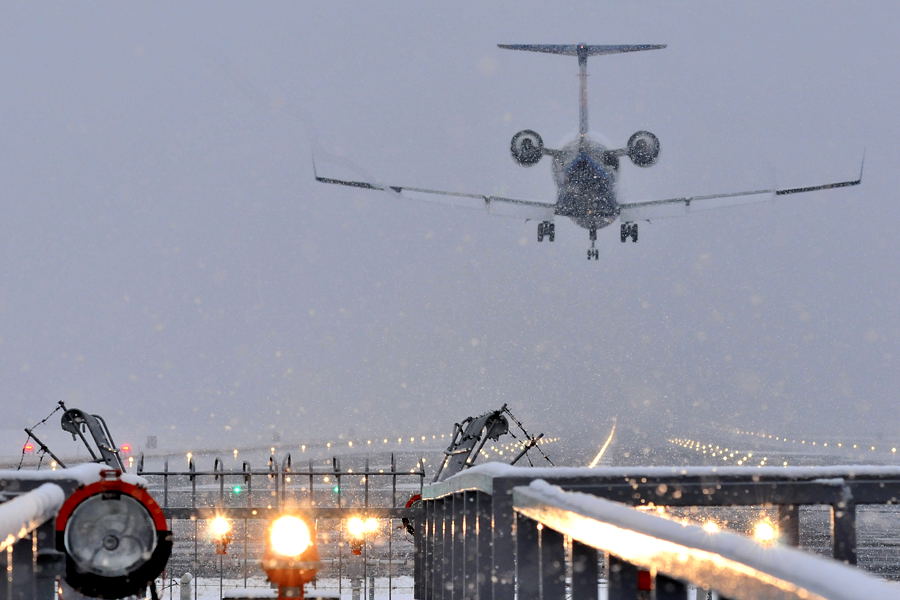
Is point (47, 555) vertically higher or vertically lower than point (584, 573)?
lower

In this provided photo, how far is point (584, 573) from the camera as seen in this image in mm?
4676

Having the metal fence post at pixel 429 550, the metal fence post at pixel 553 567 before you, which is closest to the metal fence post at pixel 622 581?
the metal fence post at pixel 553 567

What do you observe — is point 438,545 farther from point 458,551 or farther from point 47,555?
point 47,555

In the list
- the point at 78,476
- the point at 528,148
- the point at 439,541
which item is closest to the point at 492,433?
the point at 439,541

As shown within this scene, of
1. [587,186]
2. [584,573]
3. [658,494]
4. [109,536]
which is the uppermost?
[587,186]

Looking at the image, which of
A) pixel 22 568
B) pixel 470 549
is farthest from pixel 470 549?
pixel 22 568

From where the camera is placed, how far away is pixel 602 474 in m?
7.03

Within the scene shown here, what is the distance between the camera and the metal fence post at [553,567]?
17.9ft

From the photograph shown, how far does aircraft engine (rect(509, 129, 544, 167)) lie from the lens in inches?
2717

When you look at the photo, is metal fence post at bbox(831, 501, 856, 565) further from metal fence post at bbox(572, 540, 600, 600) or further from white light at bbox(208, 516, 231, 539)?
white light at bbox(208, 516, 231, 539)

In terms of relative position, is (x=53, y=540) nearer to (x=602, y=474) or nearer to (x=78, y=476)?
(x=78, y=476)

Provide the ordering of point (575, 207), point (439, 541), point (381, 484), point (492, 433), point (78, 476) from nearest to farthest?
point (78, 476) → point (439, 541) → point (492, 433) → point (575, 207) → point (381, 484)

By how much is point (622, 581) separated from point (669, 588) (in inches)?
18.7

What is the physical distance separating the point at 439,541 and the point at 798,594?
10416mm
